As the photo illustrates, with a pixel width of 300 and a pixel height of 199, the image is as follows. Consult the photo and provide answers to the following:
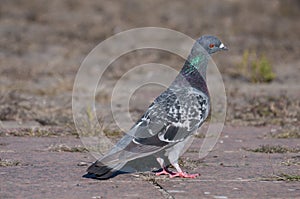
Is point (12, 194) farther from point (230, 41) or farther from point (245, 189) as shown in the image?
point (230, 41)

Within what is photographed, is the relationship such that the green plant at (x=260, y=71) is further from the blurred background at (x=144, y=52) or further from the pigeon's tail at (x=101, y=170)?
the pigeon's tail at (x=101, y=170)

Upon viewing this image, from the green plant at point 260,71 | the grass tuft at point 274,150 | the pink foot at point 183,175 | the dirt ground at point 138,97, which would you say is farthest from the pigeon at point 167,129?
the green plant at point 260,71

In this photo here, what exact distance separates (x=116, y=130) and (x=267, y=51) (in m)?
7.08

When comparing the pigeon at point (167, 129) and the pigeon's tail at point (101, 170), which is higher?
the pigeon at point (167, 129)

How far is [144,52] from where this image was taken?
492 inches

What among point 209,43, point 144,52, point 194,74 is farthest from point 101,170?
point 144,52

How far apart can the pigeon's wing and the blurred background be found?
68.8 inches

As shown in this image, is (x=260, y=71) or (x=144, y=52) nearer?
(x=260, y=71)

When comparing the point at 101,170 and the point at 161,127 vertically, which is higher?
the point at 161,127

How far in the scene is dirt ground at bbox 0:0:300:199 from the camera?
4.43 meters

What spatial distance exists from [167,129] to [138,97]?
407 centimetres

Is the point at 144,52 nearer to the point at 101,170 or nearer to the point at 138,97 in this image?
Answer: the point at 138,97

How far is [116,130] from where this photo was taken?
21.4 feet

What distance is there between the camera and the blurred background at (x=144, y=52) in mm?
7703
